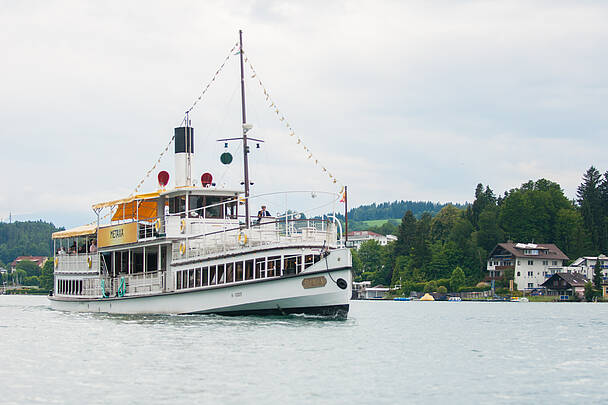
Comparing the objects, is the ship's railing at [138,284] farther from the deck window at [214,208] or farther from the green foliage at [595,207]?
the green foliage at [595,207]

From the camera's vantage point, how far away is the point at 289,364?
24.8 m

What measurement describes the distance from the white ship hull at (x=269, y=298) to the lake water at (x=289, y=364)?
2.78 ft

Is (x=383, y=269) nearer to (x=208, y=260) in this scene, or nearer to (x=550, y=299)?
(x=550, y=299)

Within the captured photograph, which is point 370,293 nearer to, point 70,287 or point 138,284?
point 70,287

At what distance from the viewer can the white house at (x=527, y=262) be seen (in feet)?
408

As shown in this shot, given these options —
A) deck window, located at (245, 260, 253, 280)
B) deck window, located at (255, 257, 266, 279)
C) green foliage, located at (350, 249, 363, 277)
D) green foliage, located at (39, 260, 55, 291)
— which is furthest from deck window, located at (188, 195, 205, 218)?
green foliage, located at (39, 260, 55, 291)

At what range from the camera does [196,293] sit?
4078cm

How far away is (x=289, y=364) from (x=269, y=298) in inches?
526

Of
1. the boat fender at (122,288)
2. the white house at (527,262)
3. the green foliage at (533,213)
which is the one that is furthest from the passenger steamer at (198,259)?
the green foliage at (533,213)

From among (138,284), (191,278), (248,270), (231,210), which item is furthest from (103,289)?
(248,270)

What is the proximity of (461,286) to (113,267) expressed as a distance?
85.1 meters

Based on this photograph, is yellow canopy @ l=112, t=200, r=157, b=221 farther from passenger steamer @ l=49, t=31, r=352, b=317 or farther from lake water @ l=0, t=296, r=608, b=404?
lake water @ l=0, t=296, r=608, b=404

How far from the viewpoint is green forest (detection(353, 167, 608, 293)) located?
436 feet

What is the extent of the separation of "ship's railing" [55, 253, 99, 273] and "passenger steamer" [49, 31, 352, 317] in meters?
0.06
